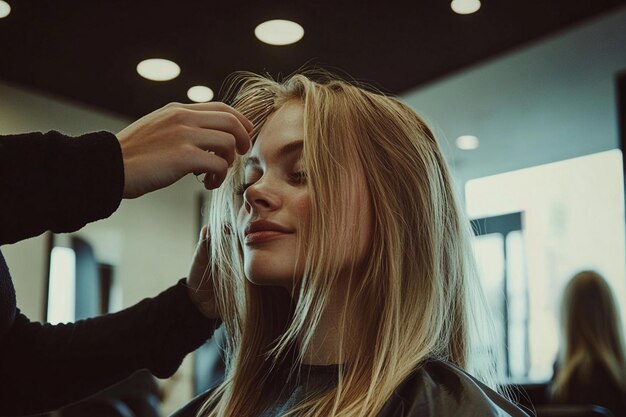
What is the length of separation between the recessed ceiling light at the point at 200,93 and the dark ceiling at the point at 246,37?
3 cm

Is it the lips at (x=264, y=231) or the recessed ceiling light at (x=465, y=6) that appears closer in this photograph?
the lips at (x=264, y=231)

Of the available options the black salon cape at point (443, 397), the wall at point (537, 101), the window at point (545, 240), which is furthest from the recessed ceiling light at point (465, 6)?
the window at point (545, 240)

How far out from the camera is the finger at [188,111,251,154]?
0.95 metres

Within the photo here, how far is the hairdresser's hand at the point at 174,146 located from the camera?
887 mm

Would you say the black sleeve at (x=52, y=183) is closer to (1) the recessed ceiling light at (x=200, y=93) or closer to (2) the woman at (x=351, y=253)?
(2) the woman at (x=351, y=253)

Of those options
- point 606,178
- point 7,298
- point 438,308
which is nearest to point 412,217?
point 438,308

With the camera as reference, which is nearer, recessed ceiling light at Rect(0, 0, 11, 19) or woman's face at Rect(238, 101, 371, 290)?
woman's face at Rect(238, 101, 371, 290)

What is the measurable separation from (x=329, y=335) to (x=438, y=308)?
200mm

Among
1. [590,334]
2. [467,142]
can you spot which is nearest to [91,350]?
[590,334]

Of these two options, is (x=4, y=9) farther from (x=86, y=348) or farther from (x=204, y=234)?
(x=86, y=348)

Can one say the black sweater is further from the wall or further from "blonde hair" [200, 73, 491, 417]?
the wall

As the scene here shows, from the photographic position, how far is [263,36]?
11.5 feet

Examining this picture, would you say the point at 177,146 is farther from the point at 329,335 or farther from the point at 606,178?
the point at 606,178

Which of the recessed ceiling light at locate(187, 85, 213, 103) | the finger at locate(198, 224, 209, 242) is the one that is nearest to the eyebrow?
the finger at locate(198, 224, 209, 242)
